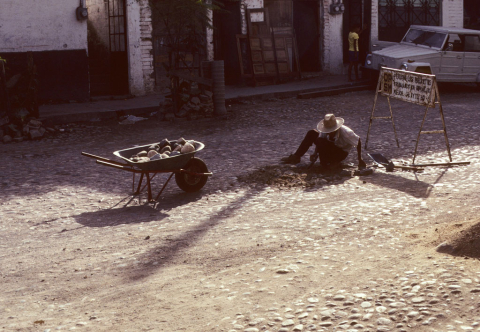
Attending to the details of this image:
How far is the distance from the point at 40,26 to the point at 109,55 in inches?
93.5

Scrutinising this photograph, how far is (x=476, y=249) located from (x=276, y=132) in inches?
297

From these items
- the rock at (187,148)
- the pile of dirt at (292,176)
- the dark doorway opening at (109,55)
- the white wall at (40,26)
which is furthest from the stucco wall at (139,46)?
the rock at (187,148)

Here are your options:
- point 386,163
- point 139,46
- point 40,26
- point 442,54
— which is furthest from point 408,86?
point 40,26

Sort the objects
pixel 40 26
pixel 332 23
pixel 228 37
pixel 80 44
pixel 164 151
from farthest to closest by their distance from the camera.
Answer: pixel 332 23 → pixel 228 37 → pixel 80 44 → pixel 40 26 → pixel 164 151

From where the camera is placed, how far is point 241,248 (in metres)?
6.20

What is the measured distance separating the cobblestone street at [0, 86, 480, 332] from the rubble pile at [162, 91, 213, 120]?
3.81 meters

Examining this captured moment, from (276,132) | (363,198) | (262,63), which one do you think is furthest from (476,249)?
(262,63)

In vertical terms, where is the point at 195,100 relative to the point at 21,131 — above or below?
above

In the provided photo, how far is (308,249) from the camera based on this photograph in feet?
20.0

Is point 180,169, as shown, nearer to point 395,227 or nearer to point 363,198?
point 363,198

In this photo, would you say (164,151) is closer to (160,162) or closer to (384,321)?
(160,162)

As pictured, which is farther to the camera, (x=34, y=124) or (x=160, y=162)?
(x=34, y=124)

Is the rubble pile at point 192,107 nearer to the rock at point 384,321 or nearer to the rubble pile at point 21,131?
the rubble pile at point 21,131

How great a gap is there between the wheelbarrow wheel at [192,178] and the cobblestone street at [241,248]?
5.3 inches
